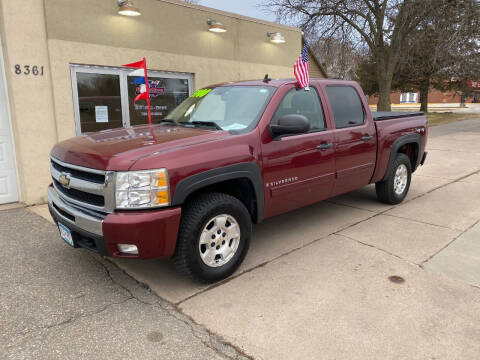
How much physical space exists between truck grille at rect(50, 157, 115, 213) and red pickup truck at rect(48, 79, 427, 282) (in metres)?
0.01

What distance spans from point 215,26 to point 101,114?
3.17 meters

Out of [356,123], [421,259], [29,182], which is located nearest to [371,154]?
[356,123]

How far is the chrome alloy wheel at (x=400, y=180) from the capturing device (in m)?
5.93

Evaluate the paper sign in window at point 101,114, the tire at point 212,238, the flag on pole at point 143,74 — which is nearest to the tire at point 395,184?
the tire at point 212,238

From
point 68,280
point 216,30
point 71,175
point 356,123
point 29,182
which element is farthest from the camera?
point 216,30

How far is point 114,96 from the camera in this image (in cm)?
733

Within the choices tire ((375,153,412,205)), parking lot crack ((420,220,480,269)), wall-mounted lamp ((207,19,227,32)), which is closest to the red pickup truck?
tire ((375,153,412,205))

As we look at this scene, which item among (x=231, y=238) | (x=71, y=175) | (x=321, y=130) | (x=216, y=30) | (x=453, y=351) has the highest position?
(x=216, y=30)

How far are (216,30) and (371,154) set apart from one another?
4990mm

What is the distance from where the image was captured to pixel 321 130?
14.9ft

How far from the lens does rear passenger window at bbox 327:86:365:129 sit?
483cm

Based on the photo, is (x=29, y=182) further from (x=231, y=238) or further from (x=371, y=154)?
(x=371, y=154)

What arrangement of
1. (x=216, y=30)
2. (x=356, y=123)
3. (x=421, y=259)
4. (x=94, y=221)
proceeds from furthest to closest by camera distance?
(x=216, y=30) < (x=356, y=123) < (x=421, y=259) < (x=94, y=221)

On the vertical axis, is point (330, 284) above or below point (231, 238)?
below
